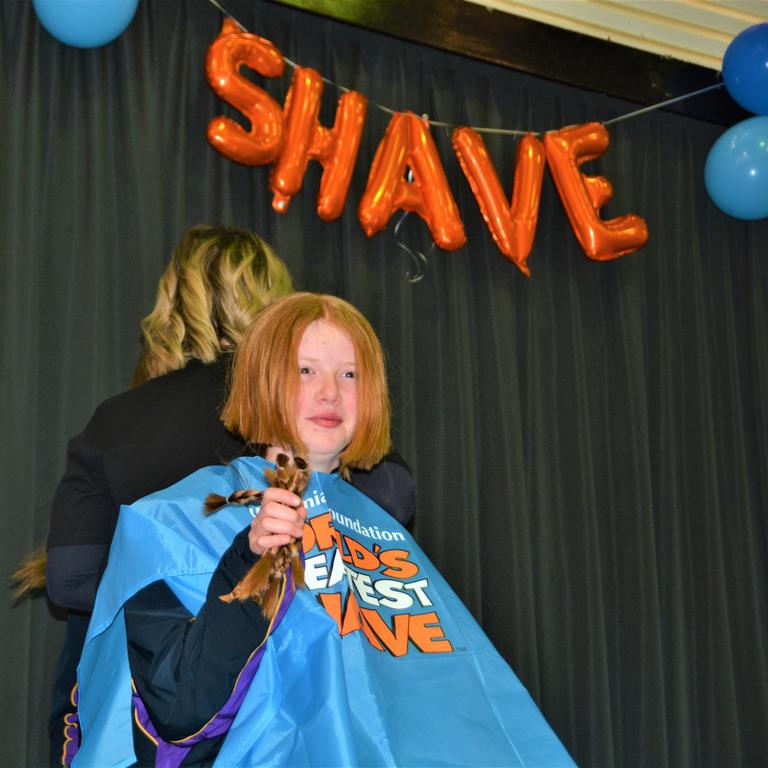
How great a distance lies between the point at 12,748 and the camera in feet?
7.66

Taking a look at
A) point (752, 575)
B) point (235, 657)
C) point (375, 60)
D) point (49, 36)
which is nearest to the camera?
point (235, 657)

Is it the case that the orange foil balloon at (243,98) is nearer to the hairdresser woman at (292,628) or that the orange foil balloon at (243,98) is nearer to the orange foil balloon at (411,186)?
the orange foil balloon at (411,186)

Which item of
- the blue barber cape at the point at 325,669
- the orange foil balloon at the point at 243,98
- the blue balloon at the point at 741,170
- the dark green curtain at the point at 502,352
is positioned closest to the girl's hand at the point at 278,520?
the blue barber cape at the point at 325,669

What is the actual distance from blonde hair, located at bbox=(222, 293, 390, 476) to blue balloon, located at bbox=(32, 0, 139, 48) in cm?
122

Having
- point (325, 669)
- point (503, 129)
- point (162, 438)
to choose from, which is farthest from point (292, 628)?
point (503, 129)

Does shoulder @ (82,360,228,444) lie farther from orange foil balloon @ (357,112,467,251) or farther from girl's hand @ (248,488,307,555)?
orange foil balloon @ (357,112,467,251)

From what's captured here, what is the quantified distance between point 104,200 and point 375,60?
0.96 metres

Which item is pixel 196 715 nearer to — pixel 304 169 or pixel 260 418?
pixel 260 418

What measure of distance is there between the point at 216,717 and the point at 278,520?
0.29 m

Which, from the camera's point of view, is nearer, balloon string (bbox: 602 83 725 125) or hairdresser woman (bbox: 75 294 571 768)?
hairdresser woman (bbox: 75 294 571 768)

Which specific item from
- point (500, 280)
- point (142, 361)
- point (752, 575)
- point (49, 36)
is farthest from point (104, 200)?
point (752, 575)

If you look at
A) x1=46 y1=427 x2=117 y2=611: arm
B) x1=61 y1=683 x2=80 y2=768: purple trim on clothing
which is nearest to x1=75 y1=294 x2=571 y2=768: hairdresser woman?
x1=46 y1=427 x2=117 y2=611: arm

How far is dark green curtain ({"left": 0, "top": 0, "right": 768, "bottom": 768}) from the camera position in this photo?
258 centimetres

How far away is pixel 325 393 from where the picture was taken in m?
1.55
